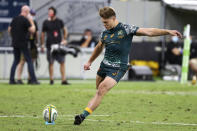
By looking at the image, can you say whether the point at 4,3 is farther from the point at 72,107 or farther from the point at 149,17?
the point at 72,107

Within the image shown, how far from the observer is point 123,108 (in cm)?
1175

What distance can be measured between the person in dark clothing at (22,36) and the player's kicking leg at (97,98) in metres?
9.19

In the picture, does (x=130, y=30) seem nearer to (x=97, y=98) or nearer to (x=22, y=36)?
(x=97, y=98)

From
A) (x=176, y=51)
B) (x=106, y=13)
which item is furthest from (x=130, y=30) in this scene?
(x=176, y=51)

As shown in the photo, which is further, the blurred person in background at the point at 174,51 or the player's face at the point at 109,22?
the blurred person in background at the point at 174,51

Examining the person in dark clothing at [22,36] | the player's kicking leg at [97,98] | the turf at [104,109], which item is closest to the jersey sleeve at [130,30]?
the player's kicking leg at [97,98]

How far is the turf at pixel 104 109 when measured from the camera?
884 centimetres

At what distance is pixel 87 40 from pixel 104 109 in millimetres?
12126

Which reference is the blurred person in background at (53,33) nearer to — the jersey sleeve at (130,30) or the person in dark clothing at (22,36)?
the person in dark clothing at (22,36)

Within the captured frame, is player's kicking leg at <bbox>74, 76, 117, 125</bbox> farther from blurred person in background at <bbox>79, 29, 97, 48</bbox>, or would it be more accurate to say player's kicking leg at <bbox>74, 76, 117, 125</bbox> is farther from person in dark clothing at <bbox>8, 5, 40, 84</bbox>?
blurred person in background at <bbox>79, 29, 97, 48</bbox>

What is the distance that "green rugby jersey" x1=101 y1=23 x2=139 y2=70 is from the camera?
9.08 meters

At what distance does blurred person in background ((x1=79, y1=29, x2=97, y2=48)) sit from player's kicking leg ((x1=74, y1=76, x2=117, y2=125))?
14.5 meters

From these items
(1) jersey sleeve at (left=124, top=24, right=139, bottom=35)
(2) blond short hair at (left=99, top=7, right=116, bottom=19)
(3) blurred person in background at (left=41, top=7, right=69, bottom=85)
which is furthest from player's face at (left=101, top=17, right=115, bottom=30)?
(3) blurred person in background at (left=41, top=7, right=69, bottom=85)

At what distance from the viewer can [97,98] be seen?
8805mm
